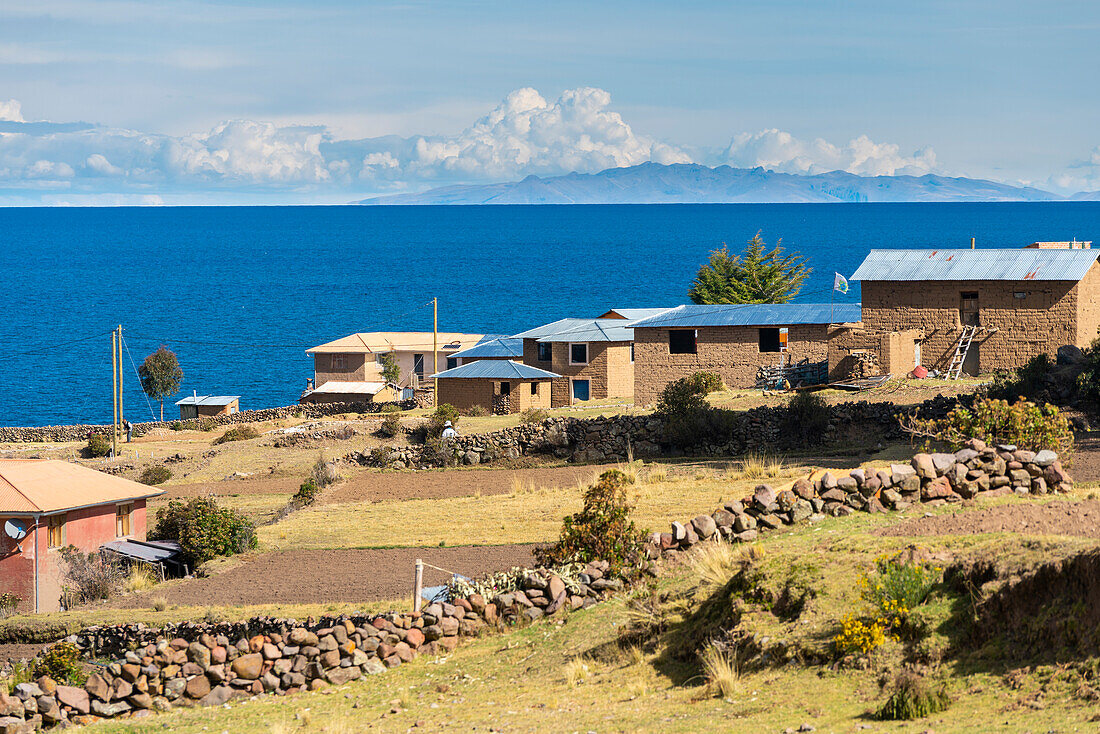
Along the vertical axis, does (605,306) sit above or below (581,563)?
above

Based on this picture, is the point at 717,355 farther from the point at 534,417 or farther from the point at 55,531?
the point at 55,531

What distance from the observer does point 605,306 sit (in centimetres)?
14775

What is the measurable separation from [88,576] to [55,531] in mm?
1683

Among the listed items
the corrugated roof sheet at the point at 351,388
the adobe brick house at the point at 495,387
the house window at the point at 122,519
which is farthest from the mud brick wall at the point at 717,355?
the house window at the point at 122,519

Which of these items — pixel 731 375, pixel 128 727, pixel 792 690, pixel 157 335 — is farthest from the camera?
pixel 157 335

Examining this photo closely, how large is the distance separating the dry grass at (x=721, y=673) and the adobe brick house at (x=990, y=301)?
35.6 meters

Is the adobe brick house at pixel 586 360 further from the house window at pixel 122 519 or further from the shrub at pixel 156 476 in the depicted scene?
the house window at pixel 122 519

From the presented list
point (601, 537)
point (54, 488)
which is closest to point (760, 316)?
point (54, 488)

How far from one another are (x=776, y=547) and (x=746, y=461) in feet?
55.7

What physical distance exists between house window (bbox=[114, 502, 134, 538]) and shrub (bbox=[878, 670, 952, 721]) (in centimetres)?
2177

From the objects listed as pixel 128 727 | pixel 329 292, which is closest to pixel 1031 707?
pixel 128 727

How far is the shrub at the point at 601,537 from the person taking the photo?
1764cm

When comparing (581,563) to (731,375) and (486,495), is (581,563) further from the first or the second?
(731,375)

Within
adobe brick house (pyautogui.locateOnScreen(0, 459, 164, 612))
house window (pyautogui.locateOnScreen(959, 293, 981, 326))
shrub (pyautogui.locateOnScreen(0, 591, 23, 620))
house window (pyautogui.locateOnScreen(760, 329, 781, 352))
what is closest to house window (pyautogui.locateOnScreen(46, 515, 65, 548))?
adobe brick house (pyautogui.locateOnScreen(0, 459, 164, 612))
